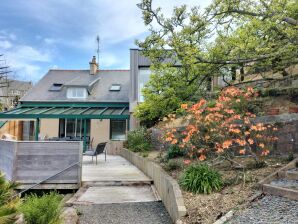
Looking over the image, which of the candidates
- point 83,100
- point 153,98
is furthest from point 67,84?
point 153,98

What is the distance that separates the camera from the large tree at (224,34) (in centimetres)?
741

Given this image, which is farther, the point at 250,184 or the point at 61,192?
the point at 61,192

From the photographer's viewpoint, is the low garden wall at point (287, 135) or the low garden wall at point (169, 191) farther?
the low garden wall at point (287, 135)

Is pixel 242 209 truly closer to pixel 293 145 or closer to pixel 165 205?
pixel 165 205

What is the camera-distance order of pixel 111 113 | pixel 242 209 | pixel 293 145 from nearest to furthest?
pixel 242 209, pixel 293 145, pixel 111 113

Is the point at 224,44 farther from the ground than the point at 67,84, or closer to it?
closer to it

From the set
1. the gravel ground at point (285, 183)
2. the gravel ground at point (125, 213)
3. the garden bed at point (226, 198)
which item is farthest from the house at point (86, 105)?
the gravel ground at point (285, 183)

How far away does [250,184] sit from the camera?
535cm

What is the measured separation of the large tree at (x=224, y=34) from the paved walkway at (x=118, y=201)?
3951 millimetres

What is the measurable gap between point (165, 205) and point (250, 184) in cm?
216

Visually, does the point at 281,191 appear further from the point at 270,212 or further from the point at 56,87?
the point at 56,87

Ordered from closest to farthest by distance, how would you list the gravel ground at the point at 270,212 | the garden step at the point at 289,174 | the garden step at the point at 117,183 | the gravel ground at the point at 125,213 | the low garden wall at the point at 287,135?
the gravel ground at the point at 270,212 → the garden step at the point at 289,174 → the gravel ground at the point at 125,213 → the low garden wall at the point at 287,135 → the garden step at the point at 117,183

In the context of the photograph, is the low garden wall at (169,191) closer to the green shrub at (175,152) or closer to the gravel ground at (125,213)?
the gravel ground at (125,213)

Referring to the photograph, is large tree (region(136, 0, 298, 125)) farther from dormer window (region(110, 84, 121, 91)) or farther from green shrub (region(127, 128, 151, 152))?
dormer window (region(110, 84, 121, 91))
